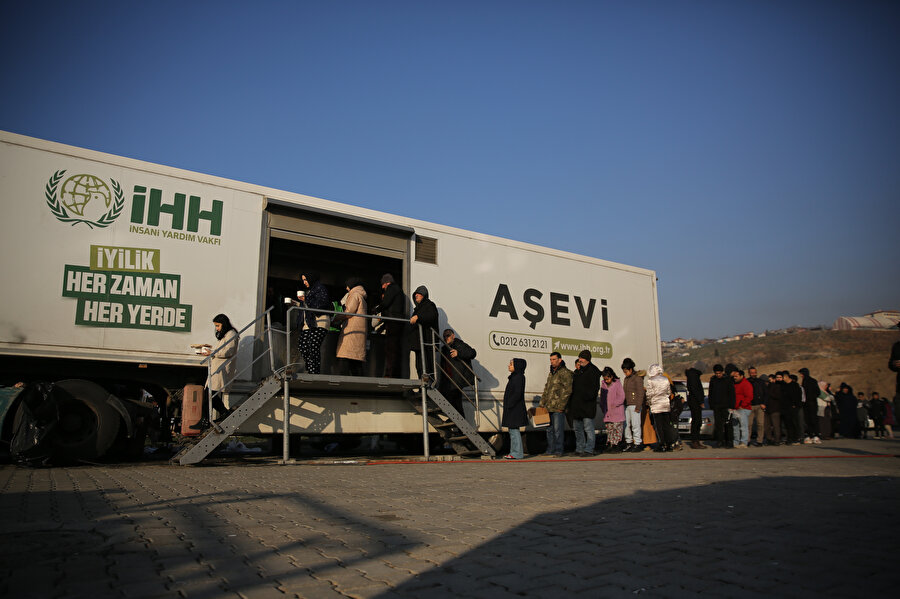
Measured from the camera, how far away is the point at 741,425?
13.0m

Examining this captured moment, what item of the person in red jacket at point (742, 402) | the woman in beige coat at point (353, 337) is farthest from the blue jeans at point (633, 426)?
the woman in beige coat at point (353, 337)

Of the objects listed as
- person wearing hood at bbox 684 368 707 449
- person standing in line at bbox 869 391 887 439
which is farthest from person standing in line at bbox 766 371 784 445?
person standing in line at bbox 869 391 887 439

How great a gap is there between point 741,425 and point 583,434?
4.44 metres

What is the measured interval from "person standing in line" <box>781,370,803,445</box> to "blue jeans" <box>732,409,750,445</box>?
115 cm

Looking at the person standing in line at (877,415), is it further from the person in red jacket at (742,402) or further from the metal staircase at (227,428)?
the metal staircase at (227,428)

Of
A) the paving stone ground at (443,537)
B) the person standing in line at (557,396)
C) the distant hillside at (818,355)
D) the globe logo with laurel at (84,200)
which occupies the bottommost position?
the paving stone ground at (443,537)

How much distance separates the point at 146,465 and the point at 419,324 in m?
4.09

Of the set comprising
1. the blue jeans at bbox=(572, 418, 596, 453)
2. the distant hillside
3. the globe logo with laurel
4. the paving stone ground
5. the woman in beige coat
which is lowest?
the paving stone ground

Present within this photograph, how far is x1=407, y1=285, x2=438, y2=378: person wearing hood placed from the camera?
9422 mm

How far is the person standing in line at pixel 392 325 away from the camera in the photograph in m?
9.48

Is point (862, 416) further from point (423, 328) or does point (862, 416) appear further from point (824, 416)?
point (423, 328)

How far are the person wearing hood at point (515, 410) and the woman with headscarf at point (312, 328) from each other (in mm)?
3120

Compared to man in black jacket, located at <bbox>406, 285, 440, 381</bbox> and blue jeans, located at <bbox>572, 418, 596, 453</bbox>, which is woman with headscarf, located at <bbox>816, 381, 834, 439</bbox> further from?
man in black jacket, located at <bbox>406, 285, 440, 381</bbox>

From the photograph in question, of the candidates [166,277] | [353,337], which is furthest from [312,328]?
[166,277]
